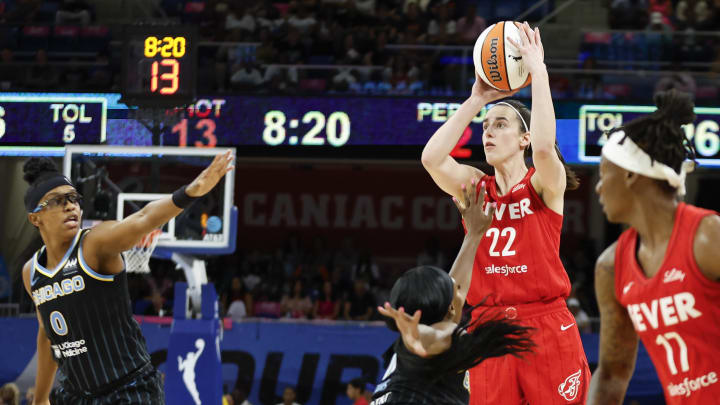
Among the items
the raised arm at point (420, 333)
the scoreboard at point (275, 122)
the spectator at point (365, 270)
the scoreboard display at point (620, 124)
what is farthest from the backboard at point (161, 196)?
the raised arm at point (420, 333)

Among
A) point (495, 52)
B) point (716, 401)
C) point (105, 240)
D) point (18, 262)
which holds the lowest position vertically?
point (18, 262)

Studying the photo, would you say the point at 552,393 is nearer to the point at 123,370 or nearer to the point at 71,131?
the point at 123,370

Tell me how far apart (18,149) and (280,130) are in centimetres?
337

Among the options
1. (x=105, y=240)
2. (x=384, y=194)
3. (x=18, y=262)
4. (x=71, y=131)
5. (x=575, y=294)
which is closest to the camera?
(x=105, y=240)

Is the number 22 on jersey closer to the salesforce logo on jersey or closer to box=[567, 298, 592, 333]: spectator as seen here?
the salesforce logo on jersey

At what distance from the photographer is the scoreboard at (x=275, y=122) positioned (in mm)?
12125

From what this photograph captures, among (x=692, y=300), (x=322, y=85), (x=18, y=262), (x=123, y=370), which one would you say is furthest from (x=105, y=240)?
(x=18, y=262)

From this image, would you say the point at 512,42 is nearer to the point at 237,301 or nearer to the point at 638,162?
the point at 638,162

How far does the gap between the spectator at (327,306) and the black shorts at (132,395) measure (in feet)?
28.6

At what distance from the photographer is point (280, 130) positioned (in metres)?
12.4

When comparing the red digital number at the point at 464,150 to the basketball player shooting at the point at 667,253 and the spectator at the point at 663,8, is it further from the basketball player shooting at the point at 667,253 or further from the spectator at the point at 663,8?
the basketball player shooting at the point at 667,253

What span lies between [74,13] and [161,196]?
7.43m

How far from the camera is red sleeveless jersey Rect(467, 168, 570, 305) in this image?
16.0ft

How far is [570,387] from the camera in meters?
4.83
